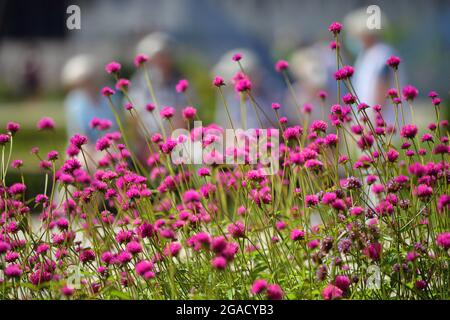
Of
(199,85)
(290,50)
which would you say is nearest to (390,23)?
(290,50)

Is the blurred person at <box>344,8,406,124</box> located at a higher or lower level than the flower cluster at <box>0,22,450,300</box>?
higher

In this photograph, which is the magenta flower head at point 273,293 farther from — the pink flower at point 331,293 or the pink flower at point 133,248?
the pink flower at point 133,248

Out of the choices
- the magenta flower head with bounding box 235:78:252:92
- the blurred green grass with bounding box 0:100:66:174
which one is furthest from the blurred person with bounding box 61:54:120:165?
the blurred green grass with bounding box 0:100:66:174

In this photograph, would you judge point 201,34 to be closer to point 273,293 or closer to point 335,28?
point 335,28

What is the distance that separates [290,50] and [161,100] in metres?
8.32

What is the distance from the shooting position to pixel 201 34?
15.8 metres

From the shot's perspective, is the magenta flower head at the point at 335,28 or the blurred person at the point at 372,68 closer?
the magenta flower head at the point at 335,28

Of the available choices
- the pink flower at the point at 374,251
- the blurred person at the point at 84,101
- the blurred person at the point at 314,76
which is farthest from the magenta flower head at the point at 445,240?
the blurred person at the point at 84,101

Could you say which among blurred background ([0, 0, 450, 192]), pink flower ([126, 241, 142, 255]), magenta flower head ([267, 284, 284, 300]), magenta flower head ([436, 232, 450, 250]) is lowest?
magenta flower head ([267, 284, 284, 300])

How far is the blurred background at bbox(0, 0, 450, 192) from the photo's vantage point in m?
12.6

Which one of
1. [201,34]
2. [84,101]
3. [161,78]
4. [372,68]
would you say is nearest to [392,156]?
[372,68]

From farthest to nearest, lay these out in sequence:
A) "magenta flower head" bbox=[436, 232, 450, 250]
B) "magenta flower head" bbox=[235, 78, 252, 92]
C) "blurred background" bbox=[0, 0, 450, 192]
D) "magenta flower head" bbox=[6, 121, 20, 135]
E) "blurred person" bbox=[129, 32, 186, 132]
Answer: "blurred background" bbox=[0, 0, 450, 192] < "blurred person" bbox=[129, 32, 186, 132] < "magenta flower head" bbox=[6, 121, 20, 135] < "magenta flower head" bbox=[235, 78, 252, 92] < "magenta flower head" bbox=[436, 232, 450, 250]

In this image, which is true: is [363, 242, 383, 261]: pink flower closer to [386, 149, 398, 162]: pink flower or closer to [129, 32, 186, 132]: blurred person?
[386, 149, 398, 162]: pink flower

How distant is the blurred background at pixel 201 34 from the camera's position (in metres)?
12.6
